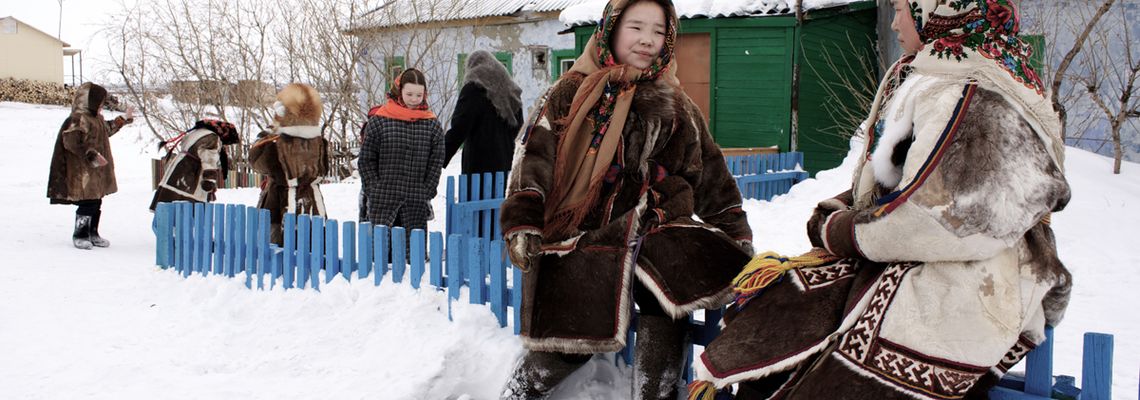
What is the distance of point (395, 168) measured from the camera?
5820 millimetres

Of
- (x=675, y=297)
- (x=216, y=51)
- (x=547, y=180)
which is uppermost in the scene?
(x=216, y=51)

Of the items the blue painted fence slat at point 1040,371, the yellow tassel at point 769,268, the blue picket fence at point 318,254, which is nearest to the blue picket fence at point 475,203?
the blue picket fence at point 318,254

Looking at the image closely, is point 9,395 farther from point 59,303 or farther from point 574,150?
point 574,150

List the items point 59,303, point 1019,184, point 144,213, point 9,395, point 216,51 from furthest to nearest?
point 216,51 → point 144,213 → point 59,303 → point 9,395 → point 1019,184

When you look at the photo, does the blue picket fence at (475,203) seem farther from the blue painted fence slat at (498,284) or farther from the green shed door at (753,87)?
the green shed door at (753,87)

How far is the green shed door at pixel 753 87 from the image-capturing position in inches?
510

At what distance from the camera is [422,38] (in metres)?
16.8

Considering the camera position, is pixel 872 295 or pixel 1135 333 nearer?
pixel 872 295

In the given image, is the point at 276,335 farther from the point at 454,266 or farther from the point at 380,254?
the point at 454,266

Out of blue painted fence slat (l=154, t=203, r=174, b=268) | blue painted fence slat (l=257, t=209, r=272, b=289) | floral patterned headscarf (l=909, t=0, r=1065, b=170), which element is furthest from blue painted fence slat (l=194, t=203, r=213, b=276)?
floral patterned headscarf (l=909, t=0, r=1065, b=170)

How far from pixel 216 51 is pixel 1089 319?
599 inches

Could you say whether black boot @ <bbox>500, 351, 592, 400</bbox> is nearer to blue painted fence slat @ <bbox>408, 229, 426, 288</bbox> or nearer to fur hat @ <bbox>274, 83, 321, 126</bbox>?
blue painted fence slat @ <bbox>408, 229, 426, 288</bbox>

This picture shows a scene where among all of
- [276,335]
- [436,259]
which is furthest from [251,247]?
[436,259]

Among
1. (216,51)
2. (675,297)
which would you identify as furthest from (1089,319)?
(216,51)
